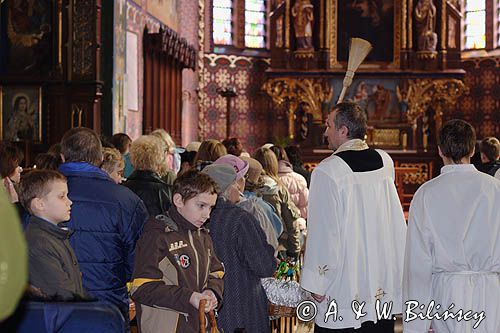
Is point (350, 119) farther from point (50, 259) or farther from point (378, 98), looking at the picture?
point (378, 98)

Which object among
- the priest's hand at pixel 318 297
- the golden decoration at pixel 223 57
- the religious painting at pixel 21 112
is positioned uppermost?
the golden decoration at pixel 223 57

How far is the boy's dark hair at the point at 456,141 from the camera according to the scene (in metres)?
4.51

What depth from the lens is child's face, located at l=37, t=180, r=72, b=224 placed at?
3.64 meters

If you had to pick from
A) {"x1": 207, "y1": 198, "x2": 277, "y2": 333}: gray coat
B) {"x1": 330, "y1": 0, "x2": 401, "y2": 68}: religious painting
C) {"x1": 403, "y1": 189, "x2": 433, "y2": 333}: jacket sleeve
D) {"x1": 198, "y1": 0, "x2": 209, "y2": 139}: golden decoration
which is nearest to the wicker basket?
{"x1": 207, "y1": 198, "x2": 277, "y2": 333}: gray coat

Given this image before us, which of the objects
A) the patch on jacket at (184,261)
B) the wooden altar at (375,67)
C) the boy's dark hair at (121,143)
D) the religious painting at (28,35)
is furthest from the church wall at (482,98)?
the patch on jacket at (184,261)

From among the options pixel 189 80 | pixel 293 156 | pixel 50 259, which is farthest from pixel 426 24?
pixel 50 259

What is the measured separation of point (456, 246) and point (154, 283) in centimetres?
162

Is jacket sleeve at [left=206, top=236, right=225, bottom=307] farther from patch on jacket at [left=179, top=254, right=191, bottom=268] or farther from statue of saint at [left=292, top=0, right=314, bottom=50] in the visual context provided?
statue of saint at [left=292, top=0, right=314, bottom=50]

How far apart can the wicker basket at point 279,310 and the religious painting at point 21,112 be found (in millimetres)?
8214

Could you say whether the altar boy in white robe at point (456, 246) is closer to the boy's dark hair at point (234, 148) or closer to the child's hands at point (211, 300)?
the child's hands at point (211, 300)

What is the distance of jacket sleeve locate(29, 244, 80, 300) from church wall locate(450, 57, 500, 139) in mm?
20430

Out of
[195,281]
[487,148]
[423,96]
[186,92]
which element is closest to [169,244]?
[195,281]

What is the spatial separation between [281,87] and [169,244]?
18.1 m

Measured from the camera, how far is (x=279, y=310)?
5.18 meters
